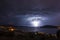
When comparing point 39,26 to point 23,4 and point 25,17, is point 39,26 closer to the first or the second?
point 25,17

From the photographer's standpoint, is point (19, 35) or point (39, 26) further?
point (19, 35)

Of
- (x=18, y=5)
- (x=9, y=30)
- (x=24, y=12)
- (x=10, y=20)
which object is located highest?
→ (x=18, y=5)

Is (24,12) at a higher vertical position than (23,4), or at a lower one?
lower

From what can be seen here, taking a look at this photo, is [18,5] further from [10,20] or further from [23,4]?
[10,20]

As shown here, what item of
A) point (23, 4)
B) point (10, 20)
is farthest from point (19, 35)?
point (23, 4)

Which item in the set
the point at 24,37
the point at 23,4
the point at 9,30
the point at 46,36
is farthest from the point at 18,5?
the point at 46,36

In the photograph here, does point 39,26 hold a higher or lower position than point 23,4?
lower

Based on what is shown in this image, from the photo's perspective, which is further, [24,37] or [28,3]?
[24,37]

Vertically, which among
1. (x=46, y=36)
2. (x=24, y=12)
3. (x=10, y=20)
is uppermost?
(x=24, y=12)

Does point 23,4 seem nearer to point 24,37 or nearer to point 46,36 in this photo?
point 24,37
